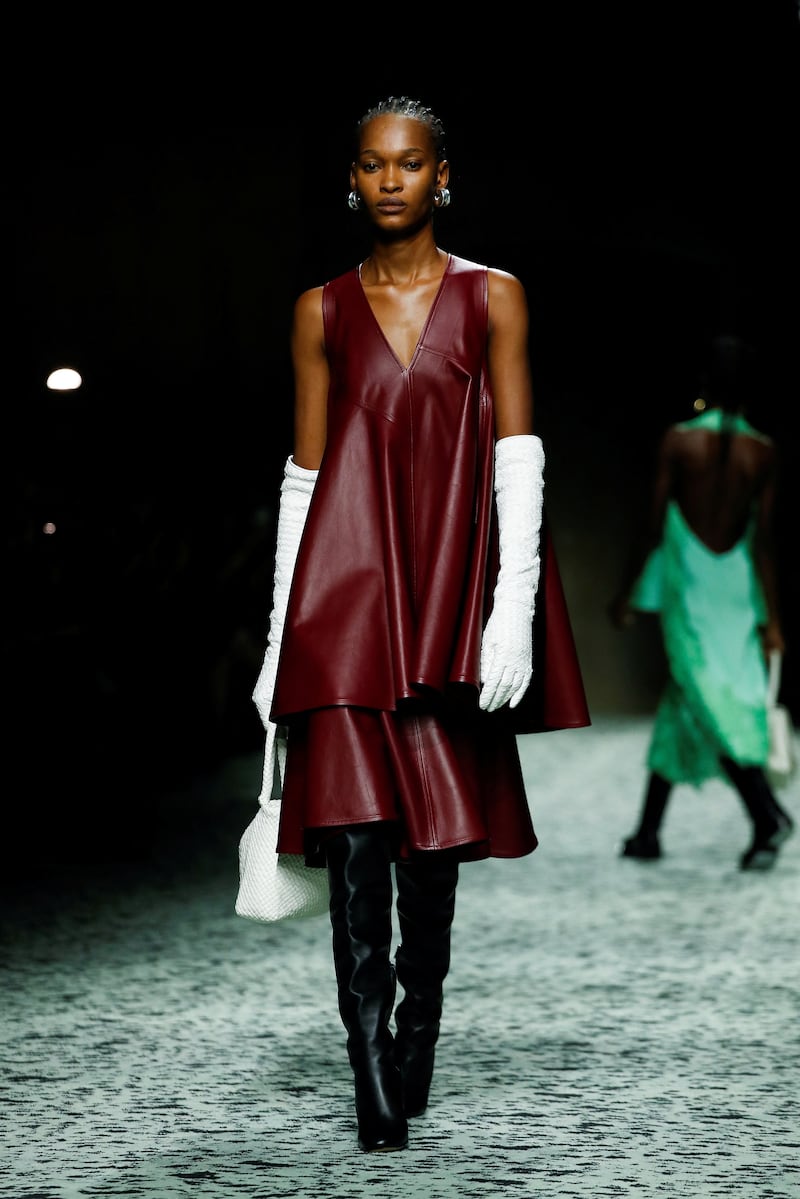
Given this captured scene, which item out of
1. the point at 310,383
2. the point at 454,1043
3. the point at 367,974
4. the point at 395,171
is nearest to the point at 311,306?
the point at 310,383

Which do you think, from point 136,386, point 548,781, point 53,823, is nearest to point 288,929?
point 53,823

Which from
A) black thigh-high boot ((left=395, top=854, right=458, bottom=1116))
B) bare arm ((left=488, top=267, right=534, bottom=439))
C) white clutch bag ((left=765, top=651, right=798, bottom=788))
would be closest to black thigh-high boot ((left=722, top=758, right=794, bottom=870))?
white clutch bag ((left=765, top=651, right=798, bottom=788))

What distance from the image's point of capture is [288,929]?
205 inches

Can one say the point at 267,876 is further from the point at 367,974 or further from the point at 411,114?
the point at 411,114

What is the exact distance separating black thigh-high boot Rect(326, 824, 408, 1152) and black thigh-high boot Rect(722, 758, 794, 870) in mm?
3341

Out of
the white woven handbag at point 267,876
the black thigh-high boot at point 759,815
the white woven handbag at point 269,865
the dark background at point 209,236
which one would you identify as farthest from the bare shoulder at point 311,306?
the black thigh-high boot at point 759,815

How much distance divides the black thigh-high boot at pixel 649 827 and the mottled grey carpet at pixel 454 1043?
0.51 ft

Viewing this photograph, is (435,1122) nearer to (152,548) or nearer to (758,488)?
(758,488)

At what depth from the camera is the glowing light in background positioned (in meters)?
6.72

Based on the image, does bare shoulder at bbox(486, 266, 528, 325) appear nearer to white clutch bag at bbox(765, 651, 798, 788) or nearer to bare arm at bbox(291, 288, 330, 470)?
bare arm at bbox(291, 288, 330, 470)

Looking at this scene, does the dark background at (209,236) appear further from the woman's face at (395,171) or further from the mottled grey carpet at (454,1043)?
the woman's face at (395,171)

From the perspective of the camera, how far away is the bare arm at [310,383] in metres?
3.26

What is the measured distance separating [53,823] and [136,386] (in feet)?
5.37

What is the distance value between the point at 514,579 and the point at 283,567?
377 millimetres
